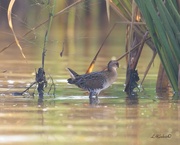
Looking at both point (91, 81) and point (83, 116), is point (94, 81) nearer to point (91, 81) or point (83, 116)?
point (91, 81)

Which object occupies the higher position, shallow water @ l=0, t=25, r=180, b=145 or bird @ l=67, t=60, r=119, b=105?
bird @ l=67, t=60, r=119, b=105

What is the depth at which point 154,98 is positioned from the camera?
30.4 ft

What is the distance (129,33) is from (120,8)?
351 mm

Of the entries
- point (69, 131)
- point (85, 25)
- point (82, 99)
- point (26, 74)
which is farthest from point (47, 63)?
point (85, 25)

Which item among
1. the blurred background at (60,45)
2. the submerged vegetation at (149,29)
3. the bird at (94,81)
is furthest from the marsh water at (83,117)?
the blurred background at (60,45)

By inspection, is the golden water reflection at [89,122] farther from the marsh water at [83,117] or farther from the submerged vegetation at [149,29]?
the submerged vegetation at [149,29]

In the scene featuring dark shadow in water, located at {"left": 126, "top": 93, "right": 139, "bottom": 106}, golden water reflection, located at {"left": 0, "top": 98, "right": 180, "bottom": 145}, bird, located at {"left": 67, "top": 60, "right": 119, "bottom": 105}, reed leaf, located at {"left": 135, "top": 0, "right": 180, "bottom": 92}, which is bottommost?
golden water reflection, located at {"left": 0, "top": 98, "right": 180, "bottom": 145}

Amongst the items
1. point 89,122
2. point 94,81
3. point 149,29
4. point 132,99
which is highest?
point 149,29

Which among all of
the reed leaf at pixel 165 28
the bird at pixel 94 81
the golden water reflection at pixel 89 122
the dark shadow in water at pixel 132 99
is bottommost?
the golden water reflection at pixel 89 122

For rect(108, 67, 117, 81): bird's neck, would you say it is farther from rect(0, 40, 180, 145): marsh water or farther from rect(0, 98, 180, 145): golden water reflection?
rect(0, 98, 180, 145): golden water reflection

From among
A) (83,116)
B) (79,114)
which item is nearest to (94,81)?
(79,114)

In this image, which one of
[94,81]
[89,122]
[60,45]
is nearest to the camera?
[89,122]

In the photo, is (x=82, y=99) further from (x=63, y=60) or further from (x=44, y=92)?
(x=63, y=60)

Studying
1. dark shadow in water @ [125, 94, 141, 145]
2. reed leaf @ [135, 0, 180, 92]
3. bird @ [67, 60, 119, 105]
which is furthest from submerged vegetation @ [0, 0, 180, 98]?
dark shadow in water @ [125, 94, 141, 145]
